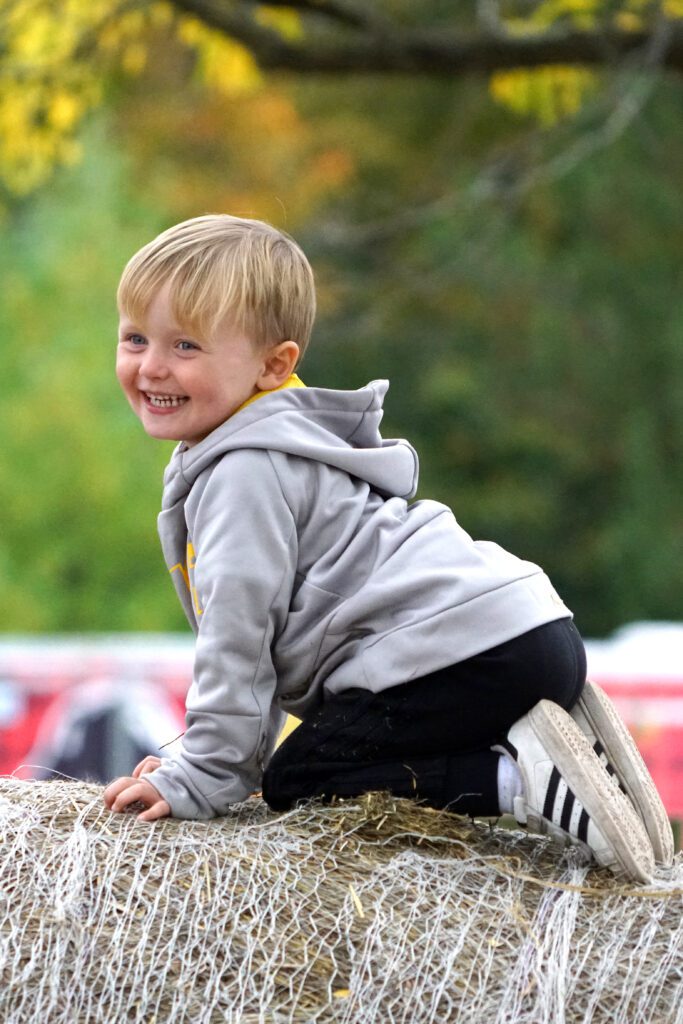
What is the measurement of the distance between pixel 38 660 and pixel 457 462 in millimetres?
10266

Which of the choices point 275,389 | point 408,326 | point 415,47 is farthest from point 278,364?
point 408,326

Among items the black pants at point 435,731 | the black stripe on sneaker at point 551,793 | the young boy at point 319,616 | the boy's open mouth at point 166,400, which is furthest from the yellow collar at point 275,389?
the black stripe on sneaker at point 551,793

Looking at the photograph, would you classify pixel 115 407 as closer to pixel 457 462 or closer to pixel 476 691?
pixel 457 462

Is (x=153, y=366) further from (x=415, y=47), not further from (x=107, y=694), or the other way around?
(x=107, y=694)

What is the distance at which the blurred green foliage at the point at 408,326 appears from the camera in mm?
17016

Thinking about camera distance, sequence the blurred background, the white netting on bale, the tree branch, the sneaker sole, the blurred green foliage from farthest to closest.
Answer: the blurred green foliage
the blurred background
the tree branch
the sneaker sole
the white netting on bale

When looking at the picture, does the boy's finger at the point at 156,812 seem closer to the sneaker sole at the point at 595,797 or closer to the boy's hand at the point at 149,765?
the boy's hand at the point at 149,765

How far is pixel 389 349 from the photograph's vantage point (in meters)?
21.5

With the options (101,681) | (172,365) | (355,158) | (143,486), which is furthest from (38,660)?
(355,158)

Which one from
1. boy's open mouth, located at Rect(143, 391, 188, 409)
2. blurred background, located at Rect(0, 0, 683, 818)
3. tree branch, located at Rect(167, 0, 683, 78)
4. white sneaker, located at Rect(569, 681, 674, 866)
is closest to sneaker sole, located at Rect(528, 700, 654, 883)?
white sneaker, located at Rect(569, 681, 674, 866)

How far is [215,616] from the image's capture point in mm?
3178

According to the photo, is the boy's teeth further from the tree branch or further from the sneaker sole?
the tree branch

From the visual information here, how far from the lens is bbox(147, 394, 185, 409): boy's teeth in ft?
Result: 11.0

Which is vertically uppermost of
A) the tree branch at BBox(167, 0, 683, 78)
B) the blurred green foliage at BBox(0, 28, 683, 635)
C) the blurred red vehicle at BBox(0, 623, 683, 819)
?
the tree branch at BBox(167, 0, 683, 78)
